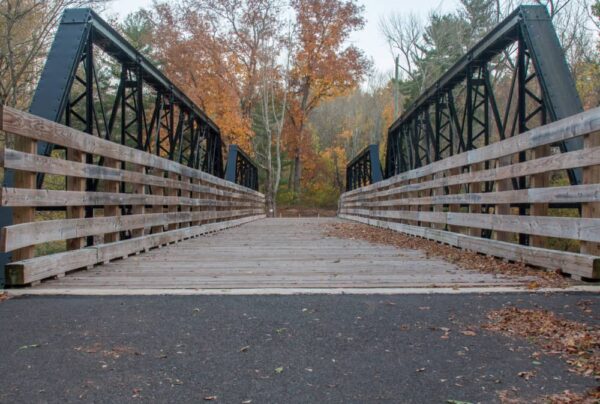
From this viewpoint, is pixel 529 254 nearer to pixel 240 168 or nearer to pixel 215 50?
pixel 240 168

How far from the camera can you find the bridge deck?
12.6 ft

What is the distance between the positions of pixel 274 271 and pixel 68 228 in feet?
5.83

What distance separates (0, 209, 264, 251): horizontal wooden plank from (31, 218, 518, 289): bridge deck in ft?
1.11

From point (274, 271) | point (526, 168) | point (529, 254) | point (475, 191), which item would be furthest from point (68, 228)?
point (475, 191)

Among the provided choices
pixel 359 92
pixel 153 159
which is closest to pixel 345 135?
pixel 359 92

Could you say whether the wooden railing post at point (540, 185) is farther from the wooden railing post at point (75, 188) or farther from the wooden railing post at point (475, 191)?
the wooden railing post at point (75, 188)

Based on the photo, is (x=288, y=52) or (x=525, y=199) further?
(x=288, y=52)

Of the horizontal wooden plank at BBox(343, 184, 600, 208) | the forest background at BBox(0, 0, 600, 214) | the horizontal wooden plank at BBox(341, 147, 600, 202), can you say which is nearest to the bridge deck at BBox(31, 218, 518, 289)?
the horizontal wooden plank at BBox(343, 184, 600, 208)

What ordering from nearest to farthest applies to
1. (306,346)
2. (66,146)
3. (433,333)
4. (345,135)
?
(306,346) < (433,333) < (66,146) < (345,135)

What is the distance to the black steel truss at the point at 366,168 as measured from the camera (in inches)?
619

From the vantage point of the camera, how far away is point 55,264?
12.6ft

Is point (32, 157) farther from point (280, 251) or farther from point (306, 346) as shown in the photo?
point (280, 251)

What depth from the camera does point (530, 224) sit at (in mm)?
4383

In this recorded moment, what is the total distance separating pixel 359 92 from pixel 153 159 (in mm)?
41470
